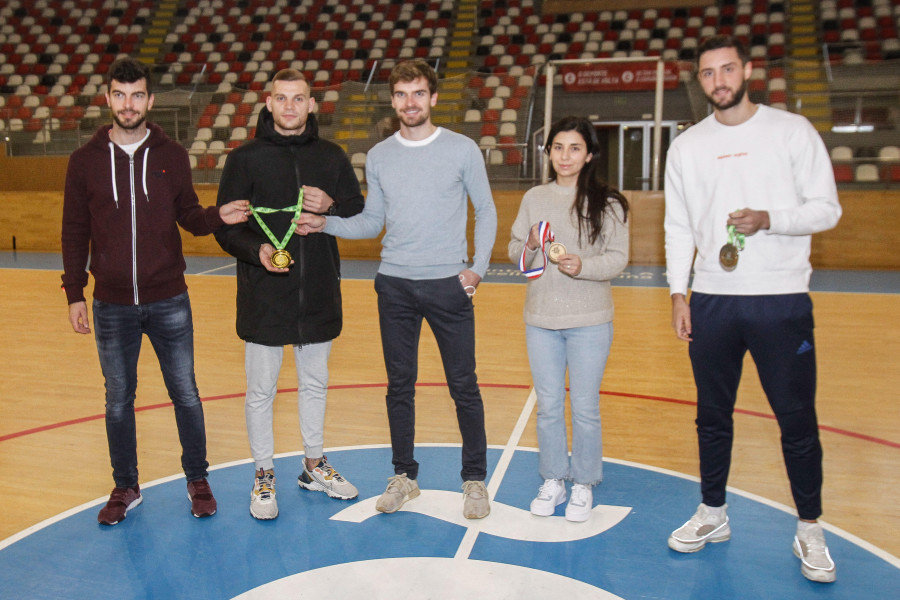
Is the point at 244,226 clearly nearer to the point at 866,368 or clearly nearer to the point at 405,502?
the point at 405,502

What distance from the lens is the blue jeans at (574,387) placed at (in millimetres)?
3121

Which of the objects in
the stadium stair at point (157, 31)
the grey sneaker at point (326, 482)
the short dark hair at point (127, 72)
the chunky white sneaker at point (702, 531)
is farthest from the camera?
the stadium stair at point (157, 31)

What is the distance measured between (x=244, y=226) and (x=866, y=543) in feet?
8.68

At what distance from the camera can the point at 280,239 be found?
3.16 m

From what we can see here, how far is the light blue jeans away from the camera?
128 inches

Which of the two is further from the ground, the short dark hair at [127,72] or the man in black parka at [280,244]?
the short dark hair at [127,72]

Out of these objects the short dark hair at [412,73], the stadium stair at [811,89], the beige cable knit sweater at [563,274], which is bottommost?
the beige cable knit sweater at [563,274]

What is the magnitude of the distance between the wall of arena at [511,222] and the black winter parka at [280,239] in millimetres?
8818

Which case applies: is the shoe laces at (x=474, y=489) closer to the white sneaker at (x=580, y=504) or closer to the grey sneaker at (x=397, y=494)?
the grey sneaker at (x=397, y=494)

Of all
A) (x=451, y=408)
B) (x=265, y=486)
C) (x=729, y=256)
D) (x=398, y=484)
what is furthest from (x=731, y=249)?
(x=451, y=408)

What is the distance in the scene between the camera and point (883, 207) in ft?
36.7

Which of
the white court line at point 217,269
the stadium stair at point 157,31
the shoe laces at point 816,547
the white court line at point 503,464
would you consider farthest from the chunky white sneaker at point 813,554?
the stadium stair at point 157,31

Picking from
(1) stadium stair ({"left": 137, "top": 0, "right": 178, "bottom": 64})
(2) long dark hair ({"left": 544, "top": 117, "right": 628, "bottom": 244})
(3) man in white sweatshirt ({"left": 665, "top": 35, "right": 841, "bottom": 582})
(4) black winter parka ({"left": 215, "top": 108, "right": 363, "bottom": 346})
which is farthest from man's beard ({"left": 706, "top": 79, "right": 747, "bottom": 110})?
(1) stadium stair ({"left": 137, "top": 0, "right": 178, "bottom": 64})

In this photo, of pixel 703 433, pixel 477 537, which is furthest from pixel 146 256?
pixel 703 433
